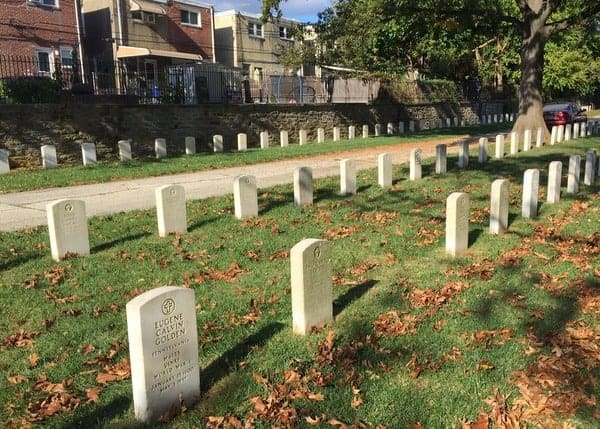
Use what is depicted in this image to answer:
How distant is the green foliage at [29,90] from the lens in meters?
16.4

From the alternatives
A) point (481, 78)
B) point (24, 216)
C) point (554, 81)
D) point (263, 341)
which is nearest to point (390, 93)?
point (481, 78)

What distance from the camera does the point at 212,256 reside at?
7293 millimetres

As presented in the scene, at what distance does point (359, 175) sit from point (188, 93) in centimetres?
1118

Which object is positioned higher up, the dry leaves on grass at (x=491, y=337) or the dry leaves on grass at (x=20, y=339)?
the dry leaves on grass at (x=20, y=339)

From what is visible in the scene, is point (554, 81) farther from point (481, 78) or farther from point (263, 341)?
point (263, 341)

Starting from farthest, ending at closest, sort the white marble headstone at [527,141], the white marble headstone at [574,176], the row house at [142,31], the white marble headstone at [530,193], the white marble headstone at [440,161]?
the row house at [142,31], the white marble headstone at [527,141], the white marble headstone at [440,161], the white marble headstone at [574,176], the white marble headstone at [530,193]

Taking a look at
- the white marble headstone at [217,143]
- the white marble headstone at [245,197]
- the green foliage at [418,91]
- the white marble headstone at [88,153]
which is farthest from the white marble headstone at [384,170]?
the green foliage at [418,91]

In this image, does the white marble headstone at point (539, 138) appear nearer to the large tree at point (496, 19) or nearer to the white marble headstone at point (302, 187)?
the large tree at point (496, 19)

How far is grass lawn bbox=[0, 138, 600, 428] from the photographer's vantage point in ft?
12.5

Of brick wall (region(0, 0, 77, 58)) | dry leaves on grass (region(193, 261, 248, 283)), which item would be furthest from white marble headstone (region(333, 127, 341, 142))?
dry leaves on grass (region(193, 261, 248, 283))

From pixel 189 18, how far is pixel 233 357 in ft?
134

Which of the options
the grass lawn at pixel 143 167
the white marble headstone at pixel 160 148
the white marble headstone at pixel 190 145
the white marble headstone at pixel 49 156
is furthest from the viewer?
the white marble headstone at pixel 190 145

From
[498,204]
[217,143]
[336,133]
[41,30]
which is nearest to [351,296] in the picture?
[498,204]

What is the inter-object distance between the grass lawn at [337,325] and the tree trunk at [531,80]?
13.2 metres
